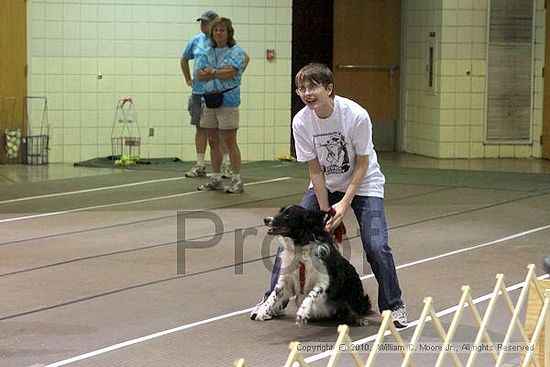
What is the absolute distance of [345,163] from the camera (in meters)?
6.95

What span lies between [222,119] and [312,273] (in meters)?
6.16

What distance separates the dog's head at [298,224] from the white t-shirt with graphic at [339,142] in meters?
0.32

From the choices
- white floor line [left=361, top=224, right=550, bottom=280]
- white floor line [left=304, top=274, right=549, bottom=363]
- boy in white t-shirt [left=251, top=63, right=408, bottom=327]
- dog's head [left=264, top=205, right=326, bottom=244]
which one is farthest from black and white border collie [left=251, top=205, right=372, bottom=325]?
white floor line [left=361, top=224, right=550, bottom=280]

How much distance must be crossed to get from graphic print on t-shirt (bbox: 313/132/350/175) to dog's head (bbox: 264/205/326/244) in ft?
1.08

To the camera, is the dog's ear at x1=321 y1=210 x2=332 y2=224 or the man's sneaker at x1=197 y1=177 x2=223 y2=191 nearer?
the dog's ear at x1=321 y1=210 x2=332 y2=224

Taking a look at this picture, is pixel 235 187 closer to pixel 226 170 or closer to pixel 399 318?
pixel 226 170

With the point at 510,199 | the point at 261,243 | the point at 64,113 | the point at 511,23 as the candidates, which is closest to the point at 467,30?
the point at 511,23

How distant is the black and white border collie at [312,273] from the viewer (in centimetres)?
679

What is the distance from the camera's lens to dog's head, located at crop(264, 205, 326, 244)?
6762 millimetres

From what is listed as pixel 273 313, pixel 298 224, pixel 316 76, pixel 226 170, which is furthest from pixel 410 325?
pixel 226 170

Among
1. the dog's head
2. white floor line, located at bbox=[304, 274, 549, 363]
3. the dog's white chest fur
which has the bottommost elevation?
white floor line, located at bbox=[304, 274, 549, 363]

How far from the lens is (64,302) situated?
24.9ft

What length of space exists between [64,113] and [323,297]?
944cm

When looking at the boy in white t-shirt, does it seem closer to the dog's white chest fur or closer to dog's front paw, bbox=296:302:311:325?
the dog's white chest fur
